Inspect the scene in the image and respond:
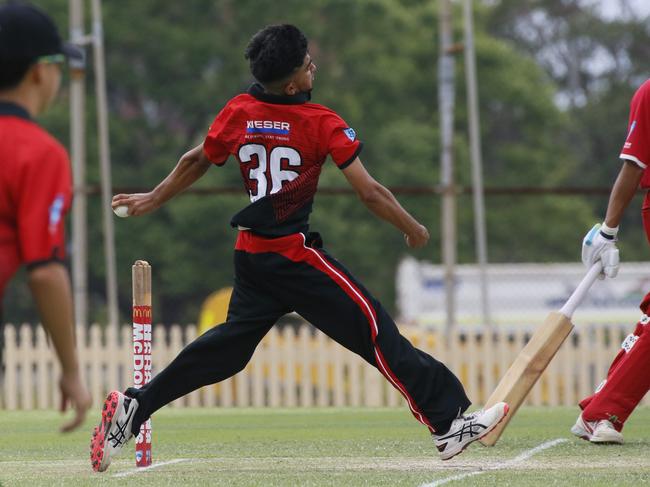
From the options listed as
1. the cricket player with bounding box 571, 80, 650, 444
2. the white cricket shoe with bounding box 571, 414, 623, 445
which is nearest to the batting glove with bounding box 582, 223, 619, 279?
the cricket player with bounding box 571, 80, 650, 444

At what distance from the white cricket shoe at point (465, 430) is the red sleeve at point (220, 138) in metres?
1.61

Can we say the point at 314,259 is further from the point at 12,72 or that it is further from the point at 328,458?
the point at 12,72

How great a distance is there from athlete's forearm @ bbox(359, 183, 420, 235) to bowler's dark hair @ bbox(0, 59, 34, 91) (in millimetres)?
2442

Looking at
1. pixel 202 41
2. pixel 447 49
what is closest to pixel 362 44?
pixel 202 41

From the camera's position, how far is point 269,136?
6.52 m

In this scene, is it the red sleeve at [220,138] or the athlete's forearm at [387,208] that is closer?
the athlete's forearm at [387,208]

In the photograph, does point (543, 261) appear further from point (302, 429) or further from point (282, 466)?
point (282, 466)

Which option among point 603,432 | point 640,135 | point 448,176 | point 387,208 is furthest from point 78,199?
point 387,208

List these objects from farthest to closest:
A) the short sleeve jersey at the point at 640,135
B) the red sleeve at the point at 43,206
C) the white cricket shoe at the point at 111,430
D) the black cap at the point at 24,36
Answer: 1. the short sleeve jersey at the point at 640,135
2. the white cricket shoe at the point at 111,430
3. the black cap at the point at 24,36
4. the red sleeve at the point at 43,206

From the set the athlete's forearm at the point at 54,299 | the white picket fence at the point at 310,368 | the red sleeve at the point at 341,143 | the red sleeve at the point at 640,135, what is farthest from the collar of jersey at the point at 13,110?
the white picket fence at the point at 310,368

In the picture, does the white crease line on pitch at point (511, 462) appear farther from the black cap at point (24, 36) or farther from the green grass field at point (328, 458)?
the black cap at point (24, 36)

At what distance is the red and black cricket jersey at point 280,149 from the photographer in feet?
21.3

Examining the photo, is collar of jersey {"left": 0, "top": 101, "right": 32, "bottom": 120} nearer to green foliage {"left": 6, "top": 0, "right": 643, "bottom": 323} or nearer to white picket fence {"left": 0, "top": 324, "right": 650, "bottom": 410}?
white picket fence {"left": 0, "top": 324, "right": 650, "bottom": 410}

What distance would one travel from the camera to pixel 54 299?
4.16 m
